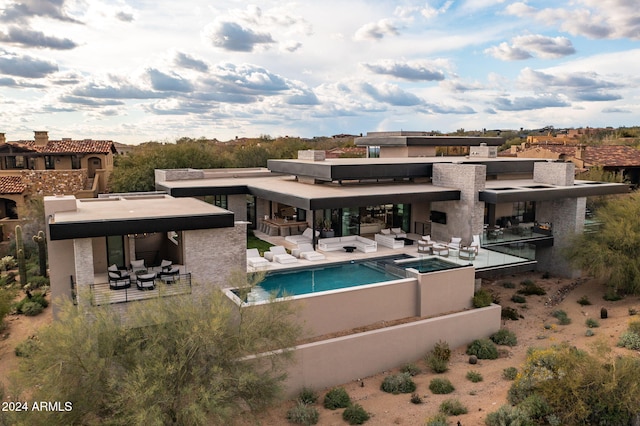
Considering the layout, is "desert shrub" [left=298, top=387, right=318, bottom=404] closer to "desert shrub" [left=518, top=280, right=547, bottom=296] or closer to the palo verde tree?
the palo verde tree

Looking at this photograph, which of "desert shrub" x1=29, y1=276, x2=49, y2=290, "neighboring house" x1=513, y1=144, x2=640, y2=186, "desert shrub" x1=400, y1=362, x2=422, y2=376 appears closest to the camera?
"desert shrub" x1=400, y1=362, x2=422, y2=376

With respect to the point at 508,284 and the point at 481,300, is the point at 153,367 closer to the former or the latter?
the point at 481,300

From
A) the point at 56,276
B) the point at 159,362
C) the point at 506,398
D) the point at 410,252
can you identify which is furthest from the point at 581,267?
the point at 56,276

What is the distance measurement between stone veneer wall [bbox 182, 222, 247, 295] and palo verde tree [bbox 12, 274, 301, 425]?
17.9ft

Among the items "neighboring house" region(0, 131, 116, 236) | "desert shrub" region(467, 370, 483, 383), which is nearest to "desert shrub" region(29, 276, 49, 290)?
"neighboring house" region(0, 131, 116, 236)

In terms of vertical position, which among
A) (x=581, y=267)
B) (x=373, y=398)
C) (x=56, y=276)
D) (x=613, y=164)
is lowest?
(x=373, y=398)

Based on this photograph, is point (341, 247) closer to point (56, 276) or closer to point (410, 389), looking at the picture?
point (410, 389)

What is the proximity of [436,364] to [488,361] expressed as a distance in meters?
2.61

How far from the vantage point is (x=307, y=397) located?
18219 millimetres

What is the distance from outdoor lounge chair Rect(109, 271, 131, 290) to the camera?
1783cm

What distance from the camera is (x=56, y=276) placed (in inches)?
732

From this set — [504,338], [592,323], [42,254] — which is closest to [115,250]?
[42,254]

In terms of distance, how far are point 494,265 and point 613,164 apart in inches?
1305

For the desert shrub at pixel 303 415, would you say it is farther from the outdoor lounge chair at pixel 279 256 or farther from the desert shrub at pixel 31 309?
the desert shrub at pixel 31 309
